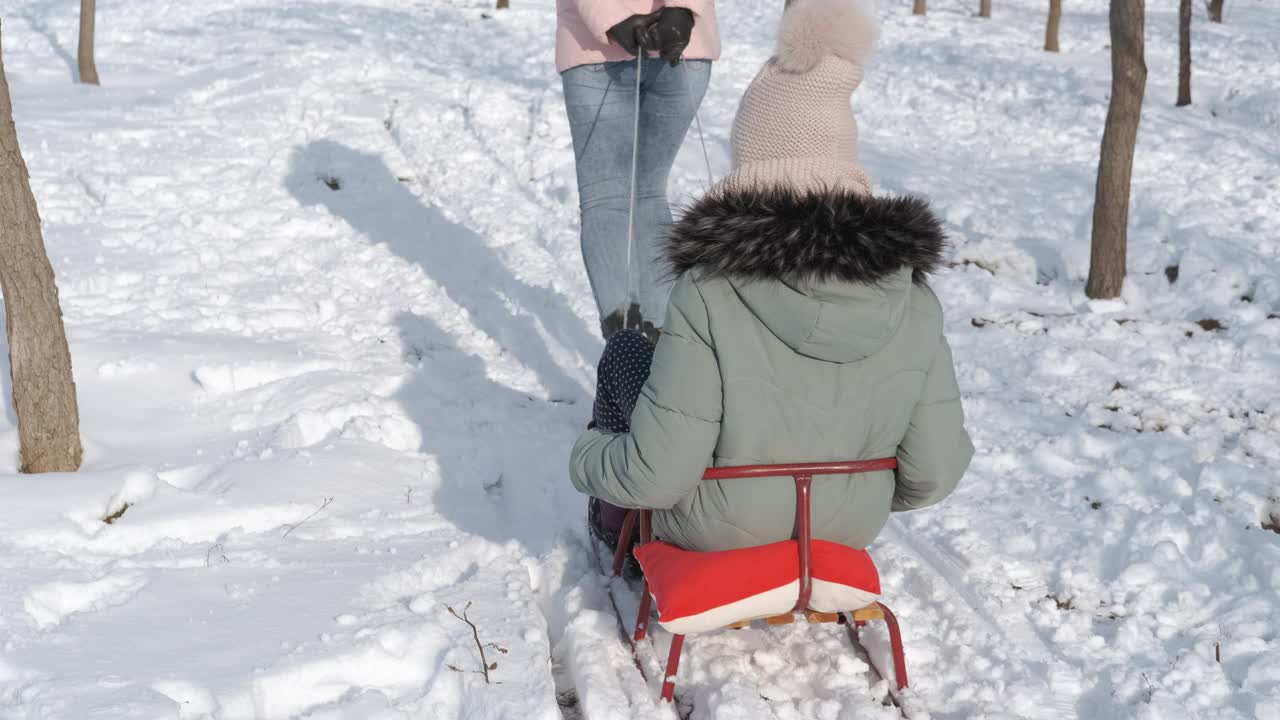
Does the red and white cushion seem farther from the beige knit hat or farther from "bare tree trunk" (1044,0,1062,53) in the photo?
"bare tree trunk" (1044,0,1062,53)

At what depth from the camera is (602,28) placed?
3.77m

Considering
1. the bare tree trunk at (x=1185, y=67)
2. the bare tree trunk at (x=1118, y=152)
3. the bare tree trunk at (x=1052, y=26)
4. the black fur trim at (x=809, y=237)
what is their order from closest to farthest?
the black fur trim at (x=809, y=237) < the bare tree trunk at (x=1118, y=152) < the bare tree trunk at (x=1185, y=67) < the bare tree trunk at (x=1052, y=26)

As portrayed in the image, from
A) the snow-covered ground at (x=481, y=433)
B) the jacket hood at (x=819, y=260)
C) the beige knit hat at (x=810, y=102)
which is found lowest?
the snow-covered ground at (x=481, y=433)

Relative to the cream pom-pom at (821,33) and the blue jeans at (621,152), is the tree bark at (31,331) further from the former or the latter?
the cream pom-pom at (821,33)

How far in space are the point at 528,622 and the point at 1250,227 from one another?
547cm

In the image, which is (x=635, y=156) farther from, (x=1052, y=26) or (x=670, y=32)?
(x=1052, y=26)

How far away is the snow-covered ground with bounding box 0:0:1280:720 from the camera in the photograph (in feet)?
8.47

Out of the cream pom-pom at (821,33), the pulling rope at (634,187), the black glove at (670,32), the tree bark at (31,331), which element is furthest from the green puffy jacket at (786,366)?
the tree bark at (31,331)

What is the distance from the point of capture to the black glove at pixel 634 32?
147 inches

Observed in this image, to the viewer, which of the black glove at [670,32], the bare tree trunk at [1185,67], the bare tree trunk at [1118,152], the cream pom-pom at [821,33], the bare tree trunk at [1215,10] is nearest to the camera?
the cream pom-pom at [821,33]

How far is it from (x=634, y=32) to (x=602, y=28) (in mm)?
115

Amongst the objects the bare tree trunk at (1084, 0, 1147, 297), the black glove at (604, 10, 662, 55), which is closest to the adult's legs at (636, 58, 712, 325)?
the black glove at (604, 10, 662, 55)

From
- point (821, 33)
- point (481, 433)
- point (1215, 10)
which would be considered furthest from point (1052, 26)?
point (821, 33)

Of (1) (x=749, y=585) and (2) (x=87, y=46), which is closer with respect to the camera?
(1) (x=749, y=585)
